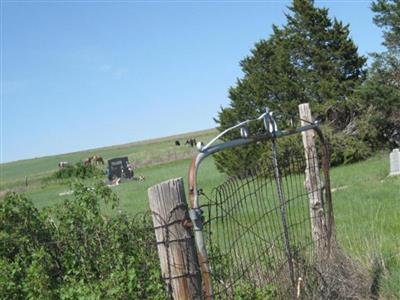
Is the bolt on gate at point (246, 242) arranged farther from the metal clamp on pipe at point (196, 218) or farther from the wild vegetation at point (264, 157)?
the wild vegetation at point (264, 157)

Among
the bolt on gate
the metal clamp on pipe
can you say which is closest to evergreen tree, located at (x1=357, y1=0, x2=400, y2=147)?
the bolt on gate

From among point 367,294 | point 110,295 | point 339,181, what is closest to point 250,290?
point 110,295

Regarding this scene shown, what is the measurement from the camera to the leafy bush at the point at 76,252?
4.15 meters

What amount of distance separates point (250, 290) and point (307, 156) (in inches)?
A: 79.2

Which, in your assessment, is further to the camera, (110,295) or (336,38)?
(336,38)

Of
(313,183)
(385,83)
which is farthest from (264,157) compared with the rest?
(385,83)

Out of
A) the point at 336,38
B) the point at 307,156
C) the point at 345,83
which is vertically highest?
the point at 336,38

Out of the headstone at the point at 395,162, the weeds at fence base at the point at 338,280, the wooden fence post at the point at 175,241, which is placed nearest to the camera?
the wooden fence post at the point at 175,241

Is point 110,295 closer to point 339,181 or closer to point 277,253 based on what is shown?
point 277,253

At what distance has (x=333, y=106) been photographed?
27.7 m

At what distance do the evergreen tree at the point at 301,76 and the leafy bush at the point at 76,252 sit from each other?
22.2m

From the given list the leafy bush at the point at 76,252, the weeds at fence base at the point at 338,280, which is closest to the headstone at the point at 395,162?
the weeds at fence base at the point at 338,280

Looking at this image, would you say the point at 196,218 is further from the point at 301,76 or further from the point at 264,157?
the point at 301,76

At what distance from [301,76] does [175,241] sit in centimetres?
2654
